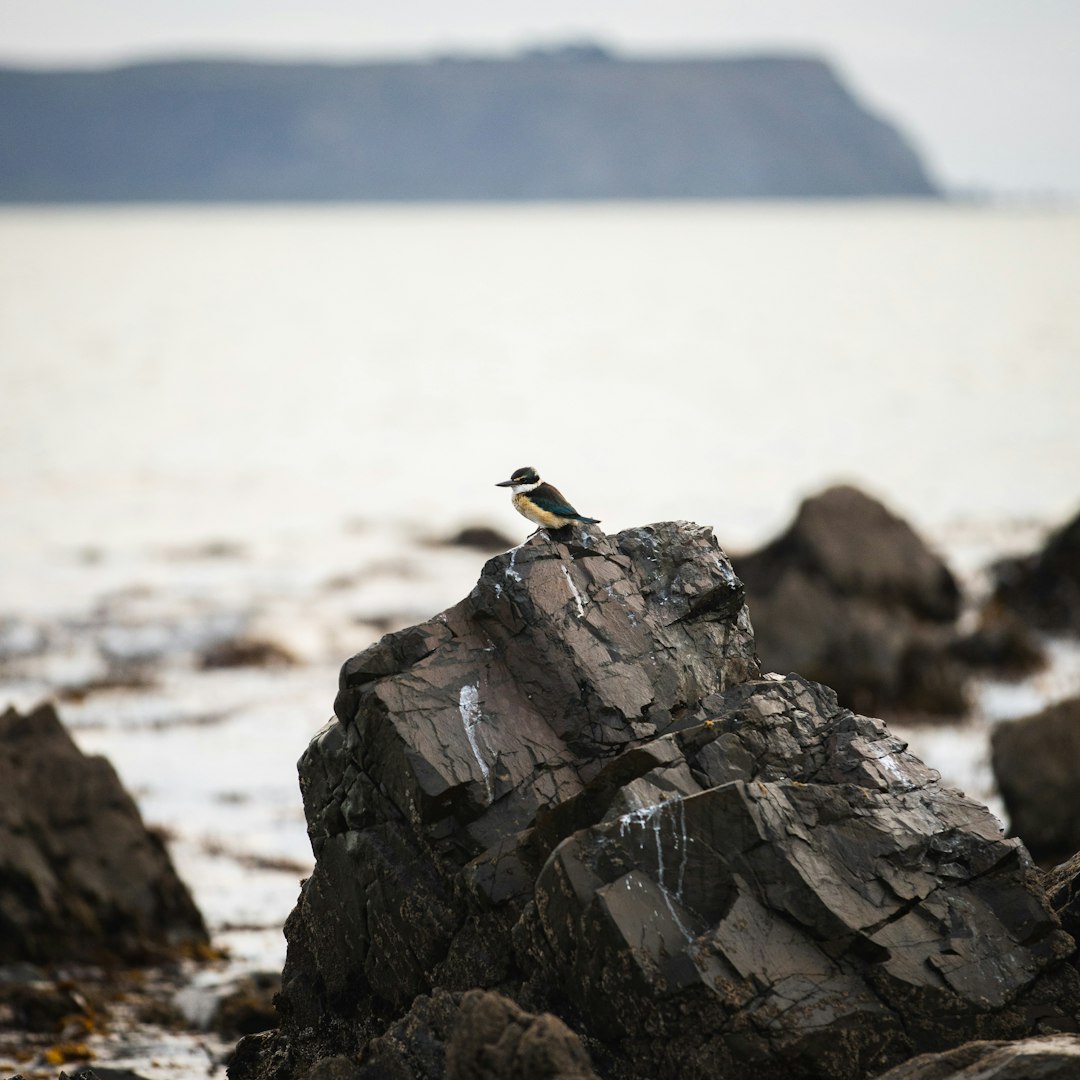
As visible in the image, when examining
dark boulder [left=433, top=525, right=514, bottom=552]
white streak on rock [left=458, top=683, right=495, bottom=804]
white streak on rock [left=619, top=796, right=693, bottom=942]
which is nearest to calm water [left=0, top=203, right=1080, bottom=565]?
dark boulder [left=433, top=525, right=514, bottom=552]

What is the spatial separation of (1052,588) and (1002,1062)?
24757mm

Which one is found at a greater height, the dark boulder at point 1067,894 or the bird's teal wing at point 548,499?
the bird's teal wing at point 548,499

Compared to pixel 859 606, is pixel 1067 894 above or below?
below

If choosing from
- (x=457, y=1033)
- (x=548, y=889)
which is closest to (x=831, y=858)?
(x=548, y=889)

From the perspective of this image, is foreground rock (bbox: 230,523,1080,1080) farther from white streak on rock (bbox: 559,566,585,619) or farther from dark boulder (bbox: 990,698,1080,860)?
dark boulder (bbox: 990,698,1080,860)

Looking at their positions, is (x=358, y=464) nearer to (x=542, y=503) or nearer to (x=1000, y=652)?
(x=1000, y=652)

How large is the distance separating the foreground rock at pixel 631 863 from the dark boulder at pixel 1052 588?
68.8ft

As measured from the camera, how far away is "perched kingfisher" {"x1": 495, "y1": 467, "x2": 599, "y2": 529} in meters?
11.1

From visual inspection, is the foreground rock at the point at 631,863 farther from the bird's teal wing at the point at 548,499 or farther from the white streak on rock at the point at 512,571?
the bird's teal wing at the point at 548,499

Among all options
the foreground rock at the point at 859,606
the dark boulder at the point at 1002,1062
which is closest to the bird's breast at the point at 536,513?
the dark boulder at the point at 1002,1062

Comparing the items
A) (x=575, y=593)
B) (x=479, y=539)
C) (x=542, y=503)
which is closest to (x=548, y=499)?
(x=542, y=503)

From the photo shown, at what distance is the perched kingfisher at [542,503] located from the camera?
1106cm

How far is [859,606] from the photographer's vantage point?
88.4 feet

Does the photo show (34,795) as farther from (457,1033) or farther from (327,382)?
(327,382)
